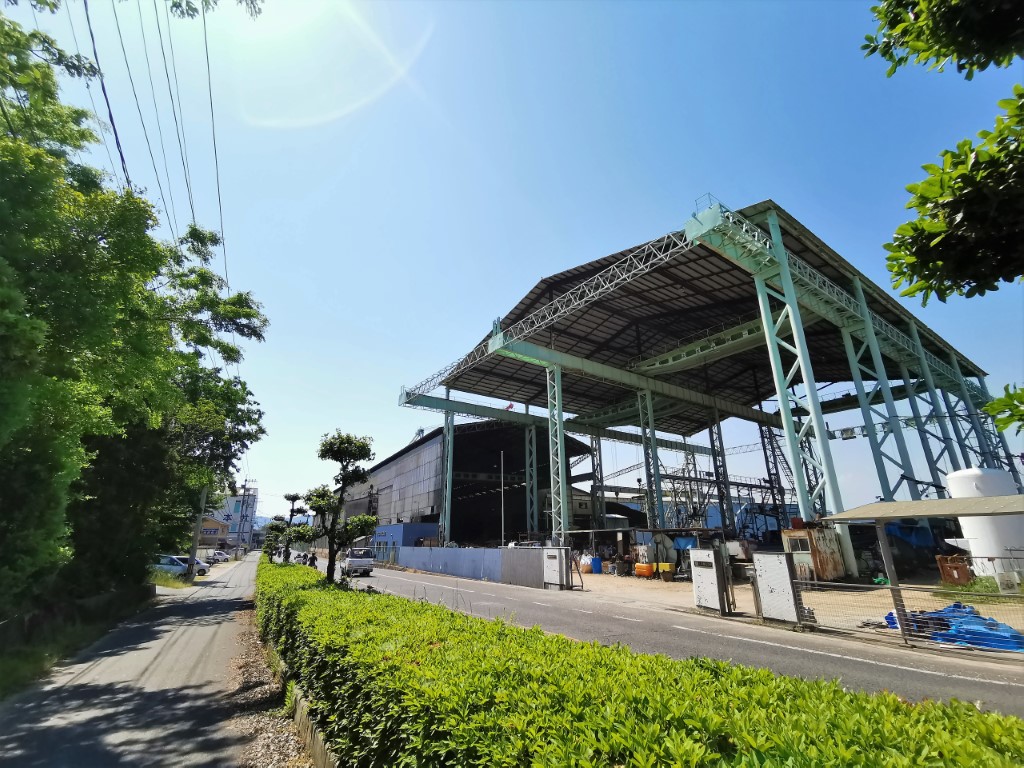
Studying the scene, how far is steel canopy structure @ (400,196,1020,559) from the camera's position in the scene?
21.6 meters

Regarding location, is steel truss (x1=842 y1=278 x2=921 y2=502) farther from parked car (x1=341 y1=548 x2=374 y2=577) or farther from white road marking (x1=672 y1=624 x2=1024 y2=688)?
parked car (x1=341 y1=548 x2=374 y2=577)

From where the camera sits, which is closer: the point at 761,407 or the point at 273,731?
the point at 273,731

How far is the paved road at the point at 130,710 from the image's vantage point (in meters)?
4.96

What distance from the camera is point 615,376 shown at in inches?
1297

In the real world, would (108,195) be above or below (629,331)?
below

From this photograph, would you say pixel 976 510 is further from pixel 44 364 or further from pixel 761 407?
pixel 761 407

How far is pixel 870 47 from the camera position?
3.67m

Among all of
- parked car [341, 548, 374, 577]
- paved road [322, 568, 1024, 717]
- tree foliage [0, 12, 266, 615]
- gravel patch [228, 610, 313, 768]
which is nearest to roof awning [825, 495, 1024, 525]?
paved road [322, 568, 1024, 717]

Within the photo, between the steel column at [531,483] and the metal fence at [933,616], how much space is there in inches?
Result: 1074

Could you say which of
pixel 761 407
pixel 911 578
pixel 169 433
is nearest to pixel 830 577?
pixel 911 578

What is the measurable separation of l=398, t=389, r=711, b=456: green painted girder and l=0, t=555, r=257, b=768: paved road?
87.2 ft

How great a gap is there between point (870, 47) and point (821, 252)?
25.5 m

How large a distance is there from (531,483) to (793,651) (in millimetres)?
36742

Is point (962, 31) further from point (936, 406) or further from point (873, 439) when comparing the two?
point (936, 406)
